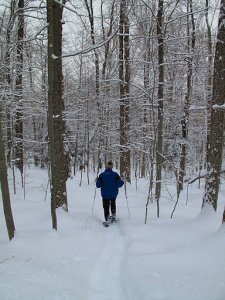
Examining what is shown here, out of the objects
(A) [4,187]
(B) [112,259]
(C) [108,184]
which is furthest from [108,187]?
(A) [4,187]

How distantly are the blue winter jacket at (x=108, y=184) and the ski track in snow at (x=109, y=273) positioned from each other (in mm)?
1912

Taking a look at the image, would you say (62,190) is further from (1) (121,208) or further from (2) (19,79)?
(2) (19,79)

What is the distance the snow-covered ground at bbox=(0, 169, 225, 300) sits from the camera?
4281 mm

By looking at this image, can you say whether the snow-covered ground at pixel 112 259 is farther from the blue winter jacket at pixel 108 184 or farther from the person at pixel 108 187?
the blue winter jacket at pixel 108 184

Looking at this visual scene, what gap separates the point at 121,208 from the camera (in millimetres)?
11531

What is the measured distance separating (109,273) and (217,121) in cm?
459

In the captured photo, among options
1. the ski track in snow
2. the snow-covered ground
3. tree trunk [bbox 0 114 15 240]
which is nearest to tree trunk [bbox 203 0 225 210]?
the snow-covered ground

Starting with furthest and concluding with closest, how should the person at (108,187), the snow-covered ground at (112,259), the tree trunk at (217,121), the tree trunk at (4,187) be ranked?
the person at (108,187) → the tree trunk at (217,121) → the tree trunk at (4,187) → the snow-covered ground at (112,259)

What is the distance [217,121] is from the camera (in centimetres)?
793

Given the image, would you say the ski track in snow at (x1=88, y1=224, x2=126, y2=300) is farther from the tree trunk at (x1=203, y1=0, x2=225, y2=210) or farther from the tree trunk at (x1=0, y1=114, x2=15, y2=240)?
the tree trunk at (x1=203, y1=0, x2=225, y2=210)

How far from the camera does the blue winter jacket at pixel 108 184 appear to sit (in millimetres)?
9414

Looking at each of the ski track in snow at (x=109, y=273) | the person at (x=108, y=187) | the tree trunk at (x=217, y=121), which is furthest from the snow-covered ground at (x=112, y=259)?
the tree trunk at (x=217, y=121)

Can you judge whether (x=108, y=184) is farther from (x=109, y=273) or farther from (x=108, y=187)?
(x=109, y=273)

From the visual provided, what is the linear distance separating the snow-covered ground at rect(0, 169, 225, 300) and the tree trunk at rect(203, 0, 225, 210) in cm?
64
